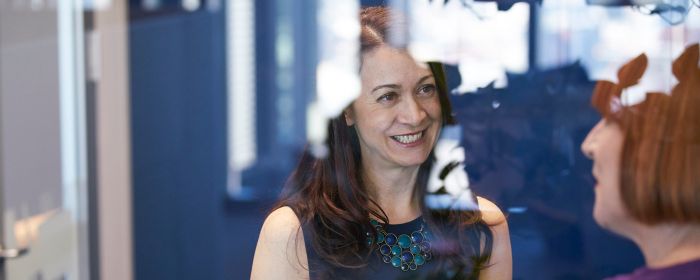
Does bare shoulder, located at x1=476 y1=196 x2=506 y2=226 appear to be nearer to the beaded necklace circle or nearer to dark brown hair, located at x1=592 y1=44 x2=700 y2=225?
the beaded necklace circle

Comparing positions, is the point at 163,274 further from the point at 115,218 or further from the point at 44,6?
the point at 44,6

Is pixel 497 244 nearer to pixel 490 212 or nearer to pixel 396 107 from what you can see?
pixel 490 212

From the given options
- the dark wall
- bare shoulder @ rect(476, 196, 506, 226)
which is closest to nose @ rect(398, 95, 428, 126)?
bare shoulder @ rect(476, 196, 506, 226)

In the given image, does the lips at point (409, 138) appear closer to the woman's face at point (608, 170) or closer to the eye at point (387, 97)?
the eye at point (387, 97)

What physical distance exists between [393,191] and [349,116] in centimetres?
20

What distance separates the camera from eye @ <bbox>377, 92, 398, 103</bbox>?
196cm

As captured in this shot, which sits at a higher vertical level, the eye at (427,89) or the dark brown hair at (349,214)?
the eye at (427,89)

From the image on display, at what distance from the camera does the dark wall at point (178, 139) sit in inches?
84.1

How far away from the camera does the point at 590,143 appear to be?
1.85 metres

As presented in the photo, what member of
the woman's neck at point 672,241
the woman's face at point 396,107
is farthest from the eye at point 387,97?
the woman's neck at point 672,241

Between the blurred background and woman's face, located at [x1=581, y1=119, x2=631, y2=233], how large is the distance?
0.30 feet

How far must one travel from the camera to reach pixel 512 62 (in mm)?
1966

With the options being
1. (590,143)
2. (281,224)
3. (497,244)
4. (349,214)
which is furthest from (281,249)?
(590,143)

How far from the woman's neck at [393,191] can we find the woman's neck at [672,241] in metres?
0.50
